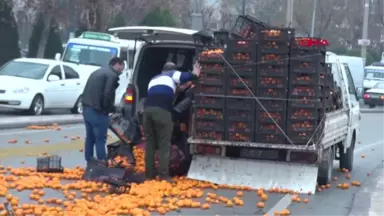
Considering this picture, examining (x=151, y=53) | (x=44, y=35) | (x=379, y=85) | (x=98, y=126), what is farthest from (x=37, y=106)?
(x=379, y=85)

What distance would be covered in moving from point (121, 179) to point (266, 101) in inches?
94.2

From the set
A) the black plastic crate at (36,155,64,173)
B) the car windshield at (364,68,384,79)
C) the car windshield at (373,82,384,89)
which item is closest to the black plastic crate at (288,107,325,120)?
the black plastic crate at (36,155,64,173)

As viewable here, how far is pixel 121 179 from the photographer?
12.4 m

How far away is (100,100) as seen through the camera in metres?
13.7

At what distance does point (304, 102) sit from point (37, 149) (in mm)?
6693

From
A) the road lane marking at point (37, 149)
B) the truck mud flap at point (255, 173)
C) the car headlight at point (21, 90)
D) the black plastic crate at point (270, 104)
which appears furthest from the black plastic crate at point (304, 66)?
the car headlight at point (21, 90)

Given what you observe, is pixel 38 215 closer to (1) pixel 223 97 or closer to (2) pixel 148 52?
(1) pixel 223 97

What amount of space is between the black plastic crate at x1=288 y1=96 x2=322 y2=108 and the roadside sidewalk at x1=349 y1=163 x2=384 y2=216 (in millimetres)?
1517

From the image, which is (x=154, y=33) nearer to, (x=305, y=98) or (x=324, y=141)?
(x=305, y=98)

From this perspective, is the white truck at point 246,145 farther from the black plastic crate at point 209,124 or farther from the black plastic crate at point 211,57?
the black plastic crate at point 211,57

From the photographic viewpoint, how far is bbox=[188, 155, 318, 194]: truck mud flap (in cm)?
1315

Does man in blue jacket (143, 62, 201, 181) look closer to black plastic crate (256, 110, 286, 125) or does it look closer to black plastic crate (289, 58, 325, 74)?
black plastic crate (256, 110, 286, 125)

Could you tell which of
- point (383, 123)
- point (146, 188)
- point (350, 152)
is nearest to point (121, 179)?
point (146, 188)

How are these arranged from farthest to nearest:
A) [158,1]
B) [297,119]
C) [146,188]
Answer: [158,1], [297,119], [146,188]
